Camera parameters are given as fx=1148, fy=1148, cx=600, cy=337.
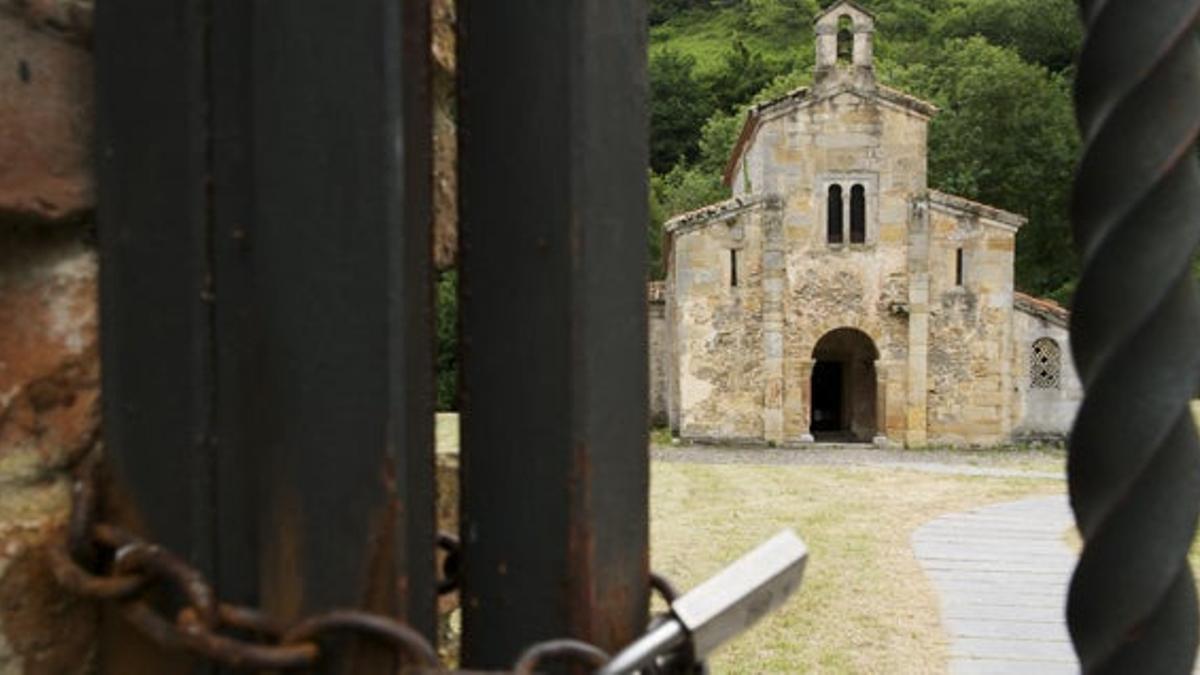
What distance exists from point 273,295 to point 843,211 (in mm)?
20651

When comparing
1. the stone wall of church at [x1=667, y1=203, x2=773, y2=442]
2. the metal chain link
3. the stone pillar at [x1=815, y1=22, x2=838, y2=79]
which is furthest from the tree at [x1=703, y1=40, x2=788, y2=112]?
the metal chain link

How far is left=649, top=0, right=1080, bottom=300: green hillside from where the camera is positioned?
30.8 m

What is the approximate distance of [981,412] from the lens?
20.1 m

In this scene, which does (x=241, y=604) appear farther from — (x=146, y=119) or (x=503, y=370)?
(x=146, y=119)

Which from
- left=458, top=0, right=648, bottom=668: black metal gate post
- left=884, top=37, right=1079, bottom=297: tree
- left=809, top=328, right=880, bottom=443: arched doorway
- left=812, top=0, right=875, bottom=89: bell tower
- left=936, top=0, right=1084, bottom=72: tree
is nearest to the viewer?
left=458, top=0, right=648, bottom=668: black metal gate post

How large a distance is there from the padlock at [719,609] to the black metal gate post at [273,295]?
164mm

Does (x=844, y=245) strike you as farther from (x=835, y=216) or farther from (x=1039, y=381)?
(x=1039, y=381)

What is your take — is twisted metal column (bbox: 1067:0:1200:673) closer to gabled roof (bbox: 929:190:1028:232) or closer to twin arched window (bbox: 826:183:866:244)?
twin arched window (bbox: 826:183:866:244)

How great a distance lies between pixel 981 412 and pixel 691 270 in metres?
5.65

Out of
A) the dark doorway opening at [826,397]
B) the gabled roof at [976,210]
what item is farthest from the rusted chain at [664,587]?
the dark doorway opening at [826,397]

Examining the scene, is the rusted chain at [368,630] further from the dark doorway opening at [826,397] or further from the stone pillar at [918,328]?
the dark doorway opening at [826,397]

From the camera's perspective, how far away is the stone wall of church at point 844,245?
2041 centimetres

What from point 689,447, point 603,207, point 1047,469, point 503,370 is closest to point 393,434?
point 503,370

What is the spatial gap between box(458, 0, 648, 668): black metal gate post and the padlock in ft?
0.18
